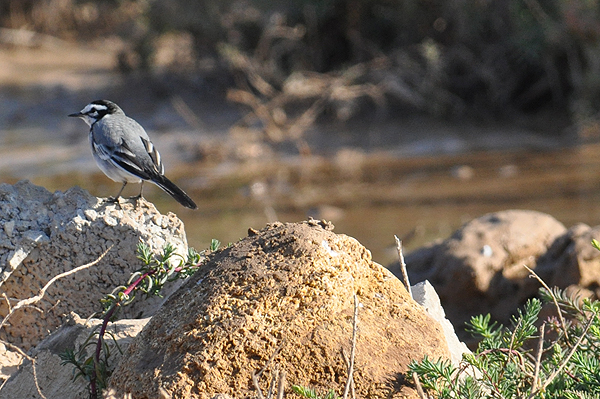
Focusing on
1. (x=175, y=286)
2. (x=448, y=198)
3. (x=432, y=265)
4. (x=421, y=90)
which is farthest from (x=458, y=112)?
(x=175, y=286)

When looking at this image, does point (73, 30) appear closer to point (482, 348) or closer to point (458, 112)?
point (458, 112)

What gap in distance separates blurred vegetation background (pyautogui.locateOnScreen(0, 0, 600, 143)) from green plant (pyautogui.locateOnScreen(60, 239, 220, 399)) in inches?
313

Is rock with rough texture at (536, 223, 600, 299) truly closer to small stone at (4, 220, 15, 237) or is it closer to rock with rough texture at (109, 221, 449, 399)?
rock with rough texture at (109, 221, 449, 399)

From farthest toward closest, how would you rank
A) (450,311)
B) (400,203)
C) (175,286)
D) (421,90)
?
(421,90) < (400,203) < (450,311) < (175,286)

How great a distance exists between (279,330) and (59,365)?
0.92 meters

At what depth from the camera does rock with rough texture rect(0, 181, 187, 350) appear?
310 cm

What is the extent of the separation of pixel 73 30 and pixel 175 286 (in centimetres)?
1616

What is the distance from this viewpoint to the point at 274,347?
230 centimetres

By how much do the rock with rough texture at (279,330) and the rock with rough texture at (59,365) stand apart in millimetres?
321

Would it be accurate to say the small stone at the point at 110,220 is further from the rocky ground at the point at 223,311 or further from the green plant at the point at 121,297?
the green plant at the point at 121,297

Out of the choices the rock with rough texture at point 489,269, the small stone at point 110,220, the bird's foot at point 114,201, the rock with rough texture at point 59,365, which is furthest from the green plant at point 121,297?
the rock with rough texture at point 489,269

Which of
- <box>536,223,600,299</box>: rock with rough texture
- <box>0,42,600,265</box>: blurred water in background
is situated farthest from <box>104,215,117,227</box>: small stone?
<box>0,42,600,265</box>: blurred water in background

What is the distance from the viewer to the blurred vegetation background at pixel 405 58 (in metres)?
10.9

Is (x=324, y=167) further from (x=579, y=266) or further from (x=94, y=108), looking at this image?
(x=579, y=266)
